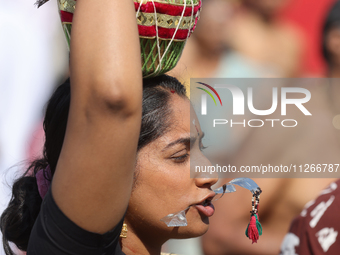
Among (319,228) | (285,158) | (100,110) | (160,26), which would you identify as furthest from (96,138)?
(285,158)

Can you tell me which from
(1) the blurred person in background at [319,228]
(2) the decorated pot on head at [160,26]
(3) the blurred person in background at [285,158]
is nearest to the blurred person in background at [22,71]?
(3) the blurred person in background at [285,158]

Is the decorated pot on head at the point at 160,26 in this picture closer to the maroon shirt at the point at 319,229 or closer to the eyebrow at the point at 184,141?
the eyebrow at the point at 184,141

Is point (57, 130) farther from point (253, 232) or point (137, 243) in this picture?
point (253, 232)

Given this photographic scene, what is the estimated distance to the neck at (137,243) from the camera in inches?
50.0

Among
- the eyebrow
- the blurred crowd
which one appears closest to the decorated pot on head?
the eyebrow

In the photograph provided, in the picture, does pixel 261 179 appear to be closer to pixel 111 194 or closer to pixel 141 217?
pixel 141 217

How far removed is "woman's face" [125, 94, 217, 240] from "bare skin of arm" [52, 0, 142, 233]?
54 cm

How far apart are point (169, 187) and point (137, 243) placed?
0.23 m

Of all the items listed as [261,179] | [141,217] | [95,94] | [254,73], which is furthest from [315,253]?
[254,73]

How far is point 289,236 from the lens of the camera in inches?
47.7

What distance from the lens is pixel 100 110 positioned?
65 cm

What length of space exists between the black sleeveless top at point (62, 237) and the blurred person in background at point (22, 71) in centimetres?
239

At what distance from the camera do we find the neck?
1.27 metres

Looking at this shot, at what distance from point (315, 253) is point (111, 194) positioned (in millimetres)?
689
